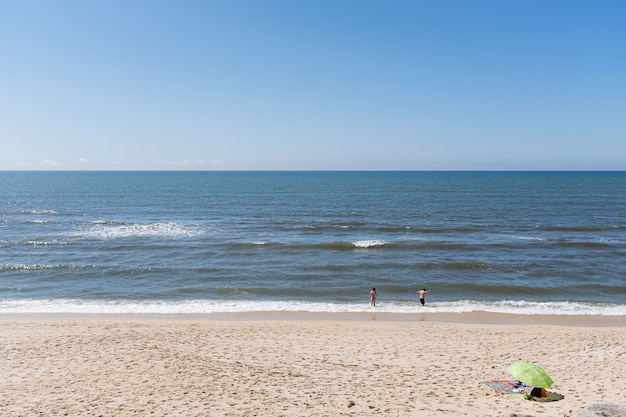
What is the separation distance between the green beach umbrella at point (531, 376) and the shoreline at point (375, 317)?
1045 centimetres

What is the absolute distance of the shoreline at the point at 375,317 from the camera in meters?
22.2

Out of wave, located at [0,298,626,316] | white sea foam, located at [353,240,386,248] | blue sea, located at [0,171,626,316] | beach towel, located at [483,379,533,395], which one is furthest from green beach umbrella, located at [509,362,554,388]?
white sea foam, located at [353,240,386,248]

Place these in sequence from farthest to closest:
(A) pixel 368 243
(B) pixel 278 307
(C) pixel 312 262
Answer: (A) pixel 368 243
(C) pixel 312 262
(B) pixel 278 307

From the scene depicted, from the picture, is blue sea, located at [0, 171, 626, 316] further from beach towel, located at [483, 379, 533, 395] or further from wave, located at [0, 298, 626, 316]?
beach towel, located at [483, 379, 533, 395]

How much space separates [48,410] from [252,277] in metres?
18.5

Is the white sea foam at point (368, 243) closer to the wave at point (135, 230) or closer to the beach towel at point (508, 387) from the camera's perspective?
the wave at point (135, 230)

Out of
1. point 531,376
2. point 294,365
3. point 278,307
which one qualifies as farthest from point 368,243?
point 531,376

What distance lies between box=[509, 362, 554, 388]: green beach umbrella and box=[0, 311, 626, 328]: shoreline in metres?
10.4

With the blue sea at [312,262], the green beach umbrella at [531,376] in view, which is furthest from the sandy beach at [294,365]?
the blue sea at [312,262]

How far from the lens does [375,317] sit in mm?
22859

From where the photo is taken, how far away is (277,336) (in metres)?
19.1

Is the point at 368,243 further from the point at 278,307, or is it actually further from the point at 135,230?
the point at 135,230

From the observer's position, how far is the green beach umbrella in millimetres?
11492

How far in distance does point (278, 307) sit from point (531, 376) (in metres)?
15.1
